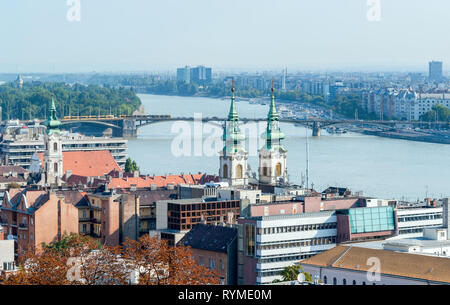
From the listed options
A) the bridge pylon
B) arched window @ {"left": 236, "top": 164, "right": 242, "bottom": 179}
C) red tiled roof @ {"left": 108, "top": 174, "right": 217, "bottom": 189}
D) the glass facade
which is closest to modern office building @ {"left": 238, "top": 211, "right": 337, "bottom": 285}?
the glass facade

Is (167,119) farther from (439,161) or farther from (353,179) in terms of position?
(353,179)

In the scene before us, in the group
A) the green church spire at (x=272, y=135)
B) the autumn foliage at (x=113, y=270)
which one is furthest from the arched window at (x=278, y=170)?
the autumn foliage at (x=113, y=270)

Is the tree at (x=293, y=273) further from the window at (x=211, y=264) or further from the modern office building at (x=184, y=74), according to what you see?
the modern office building at (x=184, y=74)

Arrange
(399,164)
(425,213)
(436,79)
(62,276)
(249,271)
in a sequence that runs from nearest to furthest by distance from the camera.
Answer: (62,276) → (249,271) → (425,213) → (399,164) → (436,79)

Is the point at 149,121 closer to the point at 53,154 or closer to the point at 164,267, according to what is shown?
the point at 53,154

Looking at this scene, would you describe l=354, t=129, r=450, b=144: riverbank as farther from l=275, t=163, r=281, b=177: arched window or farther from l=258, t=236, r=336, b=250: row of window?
l=258, t=236, r=336, b=250: row of window
